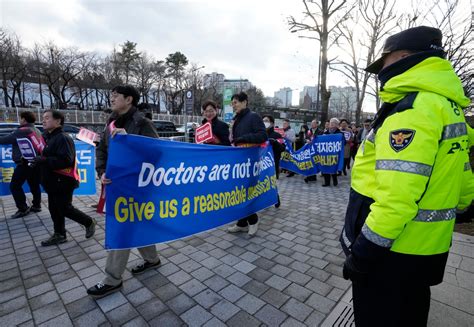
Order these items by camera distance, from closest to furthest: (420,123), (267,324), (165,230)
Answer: (420,123) < (267,324) < (165,230)

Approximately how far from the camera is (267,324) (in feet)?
7.78

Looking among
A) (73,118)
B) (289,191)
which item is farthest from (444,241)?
(73,118)

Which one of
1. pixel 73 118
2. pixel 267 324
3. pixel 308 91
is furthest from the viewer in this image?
pixel 308 91

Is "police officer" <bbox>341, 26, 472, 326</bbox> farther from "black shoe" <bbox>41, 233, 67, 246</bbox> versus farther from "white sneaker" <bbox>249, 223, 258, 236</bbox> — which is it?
"black shoe" <bbox>41, 233, 67, 246</bbox>

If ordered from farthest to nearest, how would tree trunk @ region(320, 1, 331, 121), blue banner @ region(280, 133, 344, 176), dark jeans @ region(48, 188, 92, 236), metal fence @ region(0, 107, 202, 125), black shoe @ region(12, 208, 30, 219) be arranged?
metal fence @ region(0, 107, 202, 125), tree trunk @ region(320, 1, 331, 121), blue banner @ region(280, 133, 344, 176), black shoe @ region(12, 208, 30, 219), dark jeans @ region(48, 188, 92, 236)

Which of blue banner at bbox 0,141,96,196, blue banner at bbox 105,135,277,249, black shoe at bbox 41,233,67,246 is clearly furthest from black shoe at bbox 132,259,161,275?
blue banner at bbox 0,141,96,196

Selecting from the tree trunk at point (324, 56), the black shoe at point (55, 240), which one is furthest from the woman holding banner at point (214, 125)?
the tree trunk at point (324, 56)

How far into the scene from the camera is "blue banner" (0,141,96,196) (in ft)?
17.6

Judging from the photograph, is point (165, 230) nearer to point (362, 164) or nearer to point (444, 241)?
point (362, 164)

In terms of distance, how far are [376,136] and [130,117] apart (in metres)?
2.49

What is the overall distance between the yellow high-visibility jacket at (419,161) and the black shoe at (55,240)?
4.18m

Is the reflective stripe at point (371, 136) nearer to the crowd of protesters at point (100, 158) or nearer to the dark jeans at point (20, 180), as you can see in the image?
the crowd of protesters at point (100, 158)

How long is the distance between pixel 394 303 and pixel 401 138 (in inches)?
36.6

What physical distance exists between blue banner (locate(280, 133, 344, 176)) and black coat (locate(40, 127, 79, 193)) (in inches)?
263
